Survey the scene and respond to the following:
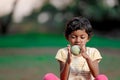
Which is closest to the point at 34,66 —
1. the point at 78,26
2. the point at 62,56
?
the point at 62,56

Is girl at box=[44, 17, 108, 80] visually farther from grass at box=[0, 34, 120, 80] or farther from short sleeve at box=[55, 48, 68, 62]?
grass at box=[0, 34, 120, 80]

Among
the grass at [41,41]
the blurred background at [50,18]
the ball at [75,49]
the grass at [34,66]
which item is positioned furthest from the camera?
the blurred background at [50,18]

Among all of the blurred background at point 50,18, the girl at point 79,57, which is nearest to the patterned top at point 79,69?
the girl at point 79,57

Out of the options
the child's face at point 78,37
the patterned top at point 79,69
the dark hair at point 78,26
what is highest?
the dark hair at point 78,26

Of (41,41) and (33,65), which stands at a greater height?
(41,41)

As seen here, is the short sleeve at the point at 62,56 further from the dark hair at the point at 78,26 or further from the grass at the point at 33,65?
the grass at the point at 33,65

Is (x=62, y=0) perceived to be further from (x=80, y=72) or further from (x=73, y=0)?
(x=80, y=72)

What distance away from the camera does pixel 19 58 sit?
989cm

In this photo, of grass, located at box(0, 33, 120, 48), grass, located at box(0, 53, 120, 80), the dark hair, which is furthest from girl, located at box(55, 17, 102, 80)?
grass, located at box(0, 33, 120, 48)

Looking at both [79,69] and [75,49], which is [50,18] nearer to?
[79,69]

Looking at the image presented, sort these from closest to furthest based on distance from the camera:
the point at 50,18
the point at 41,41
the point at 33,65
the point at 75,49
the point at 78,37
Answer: the point at 75,49
the point at 78,37
the point at 33,65
the point at 41,41
the point at 50,18

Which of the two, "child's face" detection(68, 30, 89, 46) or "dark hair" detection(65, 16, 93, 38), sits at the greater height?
"dark hair" detection(65, 16, 93, 38)

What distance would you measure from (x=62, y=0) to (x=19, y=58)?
6697mm

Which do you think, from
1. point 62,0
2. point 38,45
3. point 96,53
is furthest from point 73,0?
point 96,53
